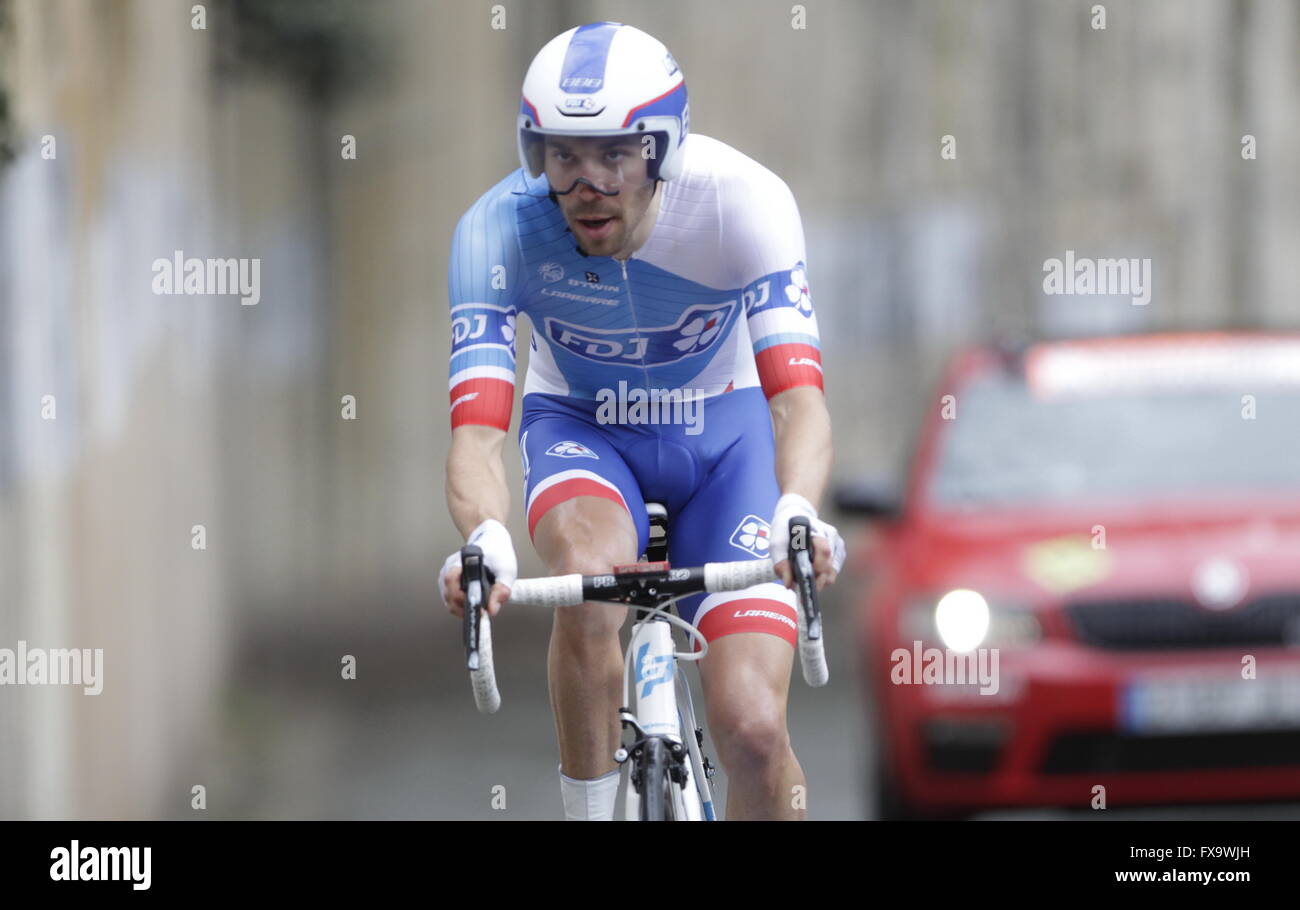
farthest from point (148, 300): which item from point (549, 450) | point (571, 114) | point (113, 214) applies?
point (571, 114)

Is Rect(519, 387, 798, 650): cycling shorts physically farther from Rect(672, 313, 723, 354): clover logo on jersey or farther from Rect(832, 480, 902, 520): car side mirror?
Rect(832, 480, 902, 520): car side mirror

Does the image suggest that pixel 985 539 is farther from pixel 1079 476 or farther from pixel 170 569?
pixel 170 569

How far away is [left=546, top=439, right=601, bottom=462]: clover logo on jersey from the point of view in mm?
4781

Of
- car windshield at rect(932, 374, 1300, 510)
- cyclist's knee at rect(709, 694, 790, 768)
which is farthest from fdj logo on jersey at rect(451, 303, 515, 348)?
car windshield at rect(932, 374, 1300, 510)

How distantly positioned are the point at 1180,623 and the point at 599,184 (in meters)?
3.28

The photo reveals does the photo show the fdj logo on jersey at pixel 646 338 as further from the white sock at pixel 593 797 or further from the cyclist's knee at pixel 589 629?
the white sock at pixel 593 797

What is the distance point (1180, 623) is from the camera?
22.4ft

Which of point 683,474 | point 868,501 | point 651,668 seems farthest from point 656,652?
point 868,501

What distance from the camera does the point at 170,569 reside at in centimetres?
1048

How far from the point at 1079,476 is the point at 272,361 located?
722 centimetres

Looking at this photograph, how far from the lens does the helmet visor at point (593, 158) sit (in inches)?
167

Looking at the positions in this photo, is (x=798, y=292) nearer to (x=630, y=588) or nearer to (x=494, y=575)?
(x=630, y=588)

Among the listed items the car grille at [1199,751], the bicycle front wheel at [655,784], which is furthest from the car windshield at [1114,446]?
the bicycle front wheel at [655,784]

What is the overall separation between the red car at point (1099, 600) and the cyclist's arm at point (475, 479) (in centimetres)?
283
